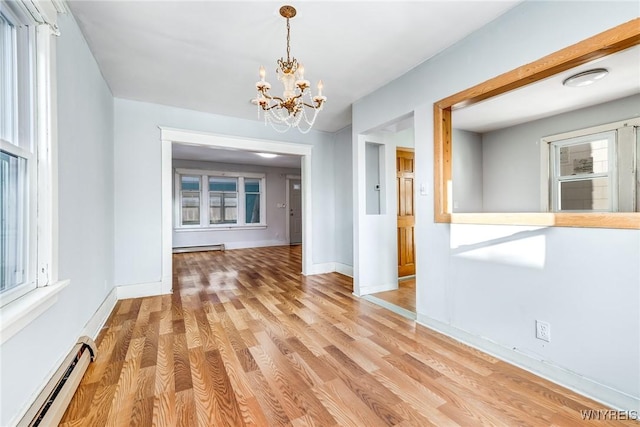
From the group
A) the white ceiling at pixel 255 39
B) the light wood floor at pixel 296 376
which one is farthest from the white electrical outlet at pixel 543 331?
the white ceiling at pixel 255 39

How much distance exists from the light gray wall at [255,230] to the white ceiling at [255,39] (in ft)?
15.2

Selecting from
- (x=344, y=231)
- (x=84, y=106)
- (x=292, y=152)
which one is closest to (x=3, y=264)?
(x=84, y=106)

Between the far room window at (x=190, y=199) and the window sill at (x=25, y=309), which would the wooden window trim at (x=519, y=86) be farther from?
the far room window at (x=190, y=199)

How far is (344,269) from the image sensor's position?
15.5 feet

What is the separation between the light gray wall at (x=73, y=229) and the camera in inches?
47.6

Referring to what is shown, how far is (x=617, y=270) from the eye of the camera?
1476 millimetres

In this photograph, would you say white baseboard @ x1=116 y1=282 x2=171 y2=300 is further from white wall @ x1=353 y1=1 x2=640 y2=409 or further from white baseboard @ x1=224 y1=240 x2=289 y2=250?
white baseboard @ x1=224 y1=240 x2=289 y2=250

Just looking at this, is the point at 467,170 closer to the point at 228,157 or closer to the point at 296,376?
the point at 296,376

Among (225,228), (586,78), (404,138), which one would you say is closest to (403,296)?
(404,138)

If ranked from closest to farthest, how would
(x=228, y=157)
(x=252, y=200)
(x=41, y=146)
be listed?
(x=41, y=146), (x=228, y=157), (x=252, y=200)

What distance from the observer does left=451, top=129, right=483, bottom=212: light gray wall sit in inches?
182

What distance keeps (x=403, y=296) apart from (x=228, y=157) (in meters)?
5.60

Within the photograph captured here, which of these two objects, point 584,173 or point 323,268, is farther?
point 323,268

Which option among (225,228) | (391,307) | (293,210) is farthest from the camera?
(293,210)
